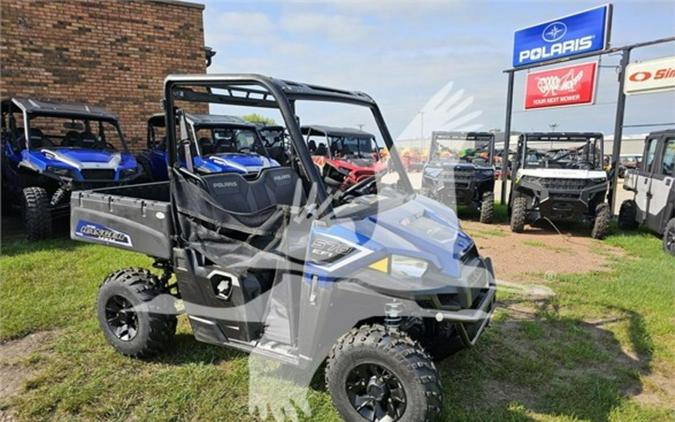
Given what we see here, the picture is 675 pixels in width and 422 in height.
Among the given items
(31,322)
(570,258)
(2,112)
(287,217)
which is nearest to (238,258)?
(287,217)

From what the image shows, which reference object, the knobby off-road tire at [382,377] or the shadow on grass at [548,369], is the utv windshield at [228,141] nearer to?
the shadow on grass at [548,369]

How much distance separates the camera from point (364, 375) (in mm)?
2234

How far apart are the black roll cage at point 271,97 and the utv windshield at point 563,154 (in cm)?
578

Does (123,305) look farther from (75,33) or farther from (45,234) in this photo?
(75,33)

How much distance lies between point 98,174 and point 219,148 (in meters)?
2.43

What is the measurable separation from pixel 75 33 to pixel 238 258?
29.2ft

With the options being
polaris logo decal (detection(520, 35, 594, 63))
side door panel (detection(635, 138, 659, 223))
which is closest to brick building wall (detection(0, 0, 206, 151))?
polaris logo decal (detection(520, 35, 594, 63))

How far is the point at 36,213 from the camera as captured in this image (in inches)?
220

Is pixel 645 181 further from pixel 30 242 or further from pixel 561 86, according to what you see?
pixel 30 242

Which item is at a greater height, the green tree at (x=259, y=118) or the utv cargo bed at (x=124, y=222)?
the green tree at (x=259, y=118)

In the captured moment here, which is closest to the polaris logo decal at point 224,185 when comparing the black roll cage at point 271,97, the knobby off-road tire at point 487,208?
the black roll cage at point 271,97

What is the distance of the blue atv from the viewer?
7.57m

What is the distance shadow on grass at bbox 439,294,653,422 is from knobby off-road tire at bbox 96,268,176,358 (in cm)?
189

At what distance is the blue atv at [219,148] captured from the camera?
7.57 meters
